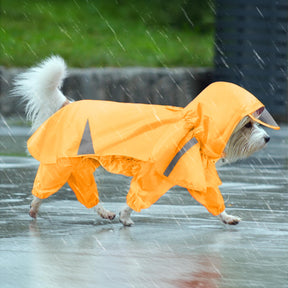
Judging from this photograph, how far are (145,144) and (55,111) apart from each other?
116 centimetres

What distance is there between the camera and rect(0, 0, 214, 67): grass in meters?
19.4

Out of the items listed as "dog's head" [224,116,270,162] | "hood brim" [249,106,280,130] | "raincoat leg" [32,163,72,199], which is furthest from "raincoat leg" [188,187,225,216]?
"raincoat leg" [32,163,72,199]

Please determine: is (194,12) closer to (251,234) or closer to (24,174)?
(24,174)

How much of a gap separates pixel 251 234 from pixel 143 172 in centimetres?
93

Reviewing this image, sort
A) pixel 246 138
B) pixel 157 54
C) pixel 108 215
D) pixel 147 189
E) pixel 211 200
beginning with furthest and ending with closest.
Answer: pixel 157 54 → pixel 108 215 → pixel 246 138 → pixel 211 200 → pixel 147 189

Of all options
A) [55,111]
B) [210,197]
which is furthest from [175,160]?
[55,111]

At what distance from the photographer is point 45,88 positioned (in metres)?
7.30

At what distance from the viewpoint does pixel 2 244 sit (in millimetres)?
5789

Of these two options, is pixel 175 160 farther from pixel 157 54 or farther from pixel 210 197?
pixel 157 54

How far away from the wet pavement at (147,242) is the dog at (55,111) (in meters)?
0.11

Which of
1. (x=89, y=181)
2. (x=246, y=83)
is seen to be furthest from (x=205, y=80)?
(x=89, y=181)

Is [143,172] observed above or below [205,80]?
above

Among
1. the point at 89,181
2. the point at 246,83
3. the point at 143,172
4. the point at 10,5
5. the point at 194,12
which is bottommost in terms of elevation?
the point at 10,5

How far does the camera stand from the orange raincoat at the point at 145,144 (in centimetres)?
645
